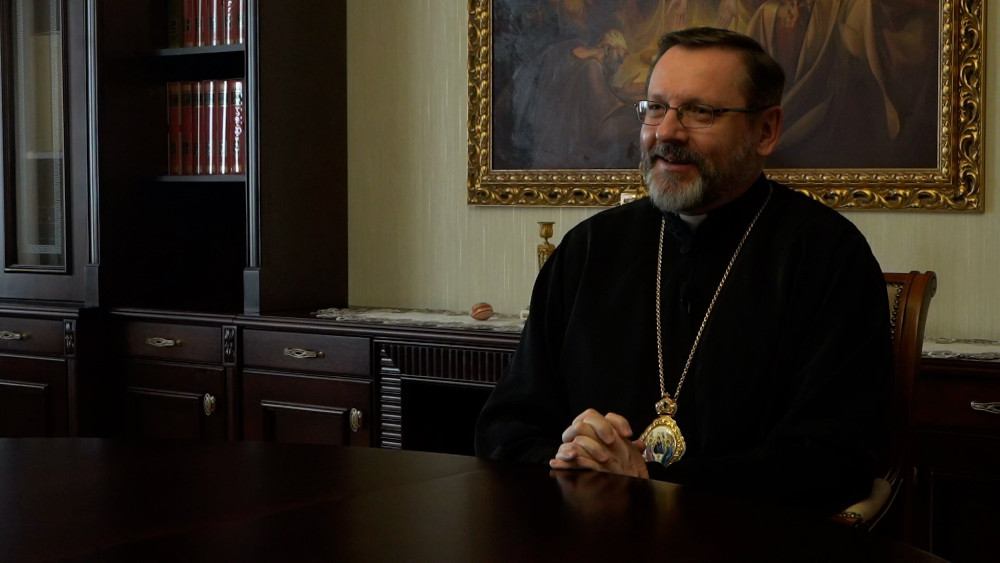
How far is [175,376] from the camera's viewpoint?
406 centimetres

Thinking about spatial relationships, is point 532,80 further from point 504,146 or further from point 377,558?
point 377,558

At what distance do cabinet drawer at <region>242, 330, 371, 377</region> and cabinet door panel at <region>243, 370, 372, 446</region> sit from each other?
3 cm

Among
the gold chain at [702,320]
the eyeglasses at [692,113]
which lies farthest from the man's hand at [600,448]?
the eyeglasses at [692,113]

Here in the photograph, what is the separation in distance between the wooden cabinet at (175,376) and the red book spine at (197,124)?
0.57 meters

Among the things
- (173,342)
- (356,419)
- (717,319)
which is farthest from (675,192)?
(173,342)

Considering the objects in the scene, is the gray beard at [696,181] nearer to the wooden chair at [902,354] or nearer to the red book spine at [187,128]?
the wooden chair at [902,354]

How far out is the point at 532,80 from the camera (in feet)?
12.6

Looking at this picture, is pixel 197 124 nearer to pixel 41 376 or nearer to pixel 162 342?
pixel 162 342

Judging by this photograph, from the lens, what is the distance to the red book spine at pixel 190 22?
425 centimetres

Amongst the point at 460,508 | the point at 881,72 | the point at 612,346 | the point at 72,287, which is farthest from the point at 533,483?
the point at 72,287

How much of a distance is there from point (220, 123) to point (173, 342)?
0.79m

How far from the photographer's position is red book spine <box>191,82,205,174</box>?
4.25 m

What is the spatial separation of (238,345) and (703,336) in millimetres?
2074

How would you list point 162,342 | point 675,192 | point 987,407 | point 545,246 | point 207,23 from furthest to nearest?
1. point 207,23
2. point 162,342
3. point 545,246
4. point 987,407
5. point 675,192
